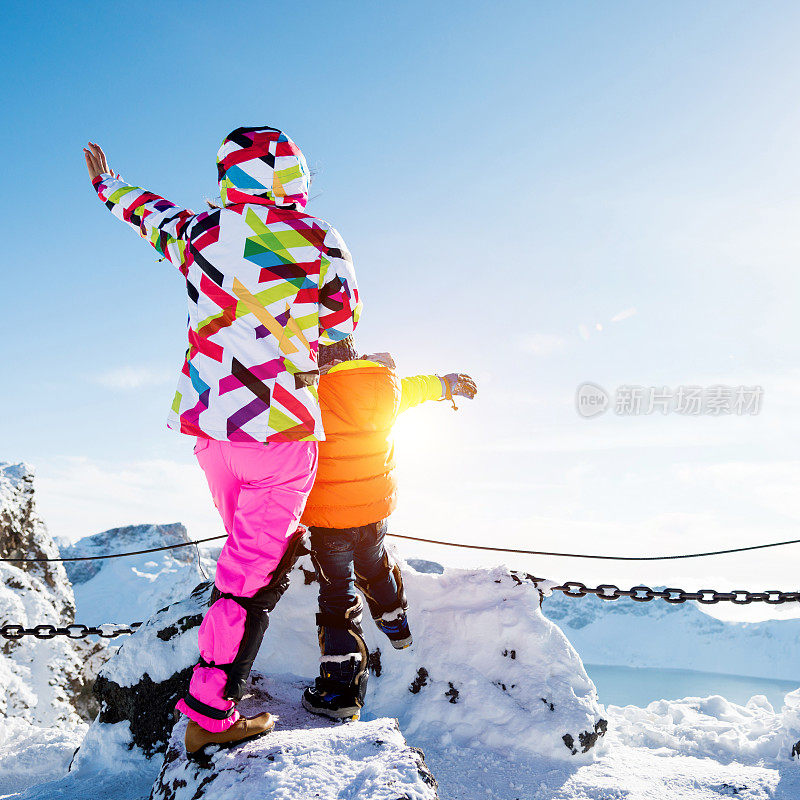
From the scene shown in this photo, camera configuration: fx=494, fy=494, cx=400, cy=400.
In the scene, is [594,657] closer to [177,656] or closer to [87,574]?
[87,574]

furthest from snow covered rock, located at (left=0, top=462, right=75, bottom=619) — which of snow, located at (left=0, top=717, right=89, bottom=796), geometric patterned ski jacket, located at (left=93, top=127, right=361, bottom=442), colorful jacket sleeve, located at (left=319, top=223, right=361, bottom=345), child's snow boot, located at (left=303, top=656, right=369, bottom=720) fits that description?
colorful jacket sleeve, located at (left=319, top=223, right=361, bottom=345)

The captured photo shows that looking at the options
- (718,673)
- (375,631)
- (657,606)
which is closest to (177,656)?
(375,631)

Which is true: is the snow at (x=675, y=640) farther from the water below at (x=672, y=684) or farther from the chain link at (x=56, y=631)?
the chain link at (x=56, y=631)

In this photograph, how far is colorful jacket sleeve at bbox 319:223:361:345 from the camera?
1.86 metres

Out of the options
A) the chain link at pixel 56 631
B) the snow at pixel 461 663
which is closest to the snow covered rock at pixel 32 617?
the chain link at pixel 56 631

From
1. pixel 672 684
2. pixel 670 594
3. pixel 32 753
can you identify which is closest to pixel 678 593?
pixel 670 594

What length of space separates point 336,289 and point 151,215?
943 mm

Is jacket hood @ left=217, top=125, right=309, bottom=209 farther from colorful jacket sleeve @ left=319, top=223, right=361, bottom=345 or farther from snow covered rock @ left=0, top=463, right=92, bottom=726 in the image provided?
snow covered rock @ left=0, top=463, right=92, bottom=726

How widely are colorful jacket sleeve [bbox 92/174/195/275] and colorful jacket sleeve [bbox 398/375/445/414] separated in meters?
1.05

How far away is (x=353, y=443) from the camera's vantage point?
2076mm

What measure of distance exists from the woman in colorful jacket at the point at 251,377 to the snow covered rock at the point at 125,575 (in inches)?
1955

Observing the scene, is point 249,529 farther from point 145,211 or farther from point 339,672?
point 145,211

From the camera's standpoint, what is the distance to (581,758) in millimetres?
2420

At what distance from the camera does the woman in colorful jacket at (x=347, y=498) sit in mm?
2037
